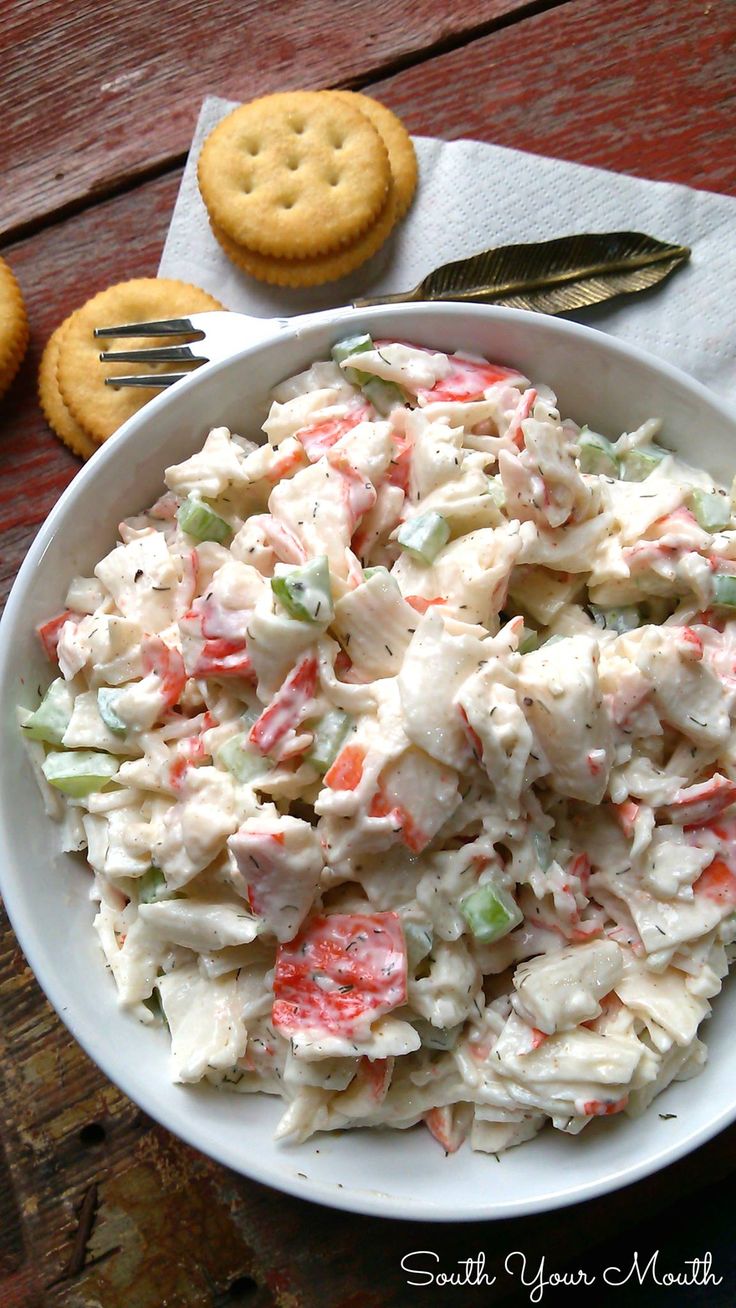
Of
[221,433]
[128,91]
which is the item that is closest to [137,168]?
[128,91]

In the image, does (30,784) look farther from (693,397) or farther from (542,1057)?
(693,397)

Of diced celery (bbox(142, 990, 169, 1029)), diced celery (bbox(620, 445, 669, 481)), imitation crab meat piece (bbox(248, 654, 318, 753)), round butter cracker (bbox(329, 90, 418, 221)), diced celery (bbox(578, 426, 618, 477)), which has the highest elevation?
round butter cracker (bbox(329, 90, 418, 221))

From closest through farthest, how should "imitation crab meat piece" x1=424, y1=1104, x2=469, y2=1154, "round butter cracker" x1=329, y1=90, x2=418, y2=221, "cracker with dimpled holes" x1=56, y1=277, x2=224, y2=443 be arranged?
1. "imitation crab meat piece" x1=424, y1=1104, x2=469, y2=1154
2. "cracker with dimpled holes" x1=56, y1=277, x2=224, y2=443
3. "round butter cracker" x1=329, y1=90, x2=418, y2=221

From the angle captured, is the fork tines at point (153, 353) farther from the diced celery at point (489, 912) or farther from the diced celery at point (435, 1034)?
the diced celery at point (435, 1034)

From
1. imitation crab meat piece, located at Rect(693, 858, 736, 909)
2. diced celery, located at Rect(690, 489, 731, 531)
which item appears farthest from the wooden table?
imitation crab meat piece, located at Rect(693, 858, 736, 909)

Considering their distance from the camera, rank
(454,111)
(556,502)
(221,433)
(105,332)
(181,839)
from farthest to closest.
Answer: (454,111) < (105,332) < (221,433) < (556,502) < (181,839)

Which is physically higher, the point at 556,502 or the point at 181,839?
the point at 556,502

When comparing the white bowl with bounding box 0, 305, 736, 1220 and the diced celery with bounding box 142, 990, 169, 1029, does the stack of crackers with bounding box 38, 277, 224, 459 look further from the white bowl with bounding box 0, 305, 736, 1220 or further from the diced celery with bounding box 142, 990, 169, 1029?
the diced celery with bounding box 142, 990, 169, 1029

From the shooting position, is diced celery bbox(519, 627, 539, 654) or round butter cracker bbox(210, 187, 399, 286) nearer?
diced celery bbox(519, 627, 539, 654)
